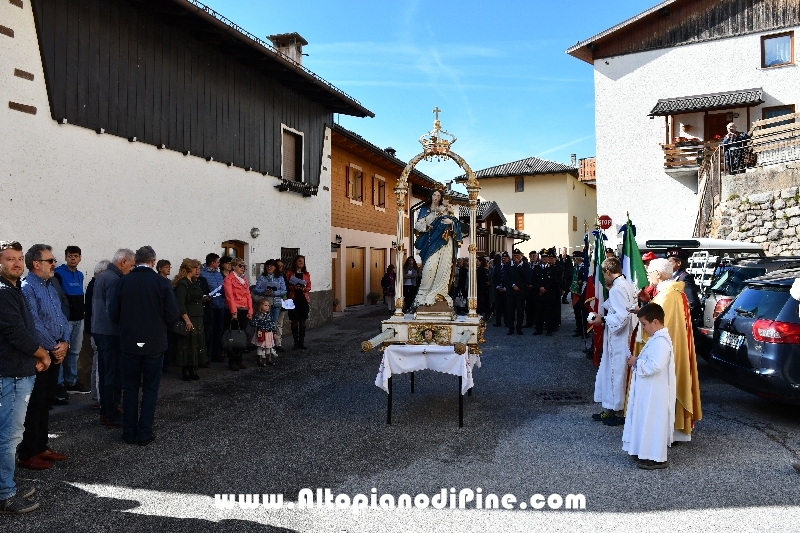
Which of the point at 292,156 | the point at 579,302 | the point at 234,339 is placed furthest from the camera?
the point at 292,156

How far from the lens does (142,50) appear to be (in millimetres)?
10227

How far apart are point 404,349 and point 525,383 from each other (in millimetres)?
2833

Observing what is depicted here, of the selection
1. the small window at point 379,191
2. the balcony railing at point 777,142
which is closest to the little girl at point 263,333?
the small window at point 379,191

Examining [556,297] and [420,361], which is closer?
[420,361]

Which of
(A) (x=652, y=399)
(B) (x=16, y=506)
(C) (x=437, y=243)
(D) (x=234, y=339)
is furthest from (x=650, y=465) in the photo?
(D) (x=234, y=339)

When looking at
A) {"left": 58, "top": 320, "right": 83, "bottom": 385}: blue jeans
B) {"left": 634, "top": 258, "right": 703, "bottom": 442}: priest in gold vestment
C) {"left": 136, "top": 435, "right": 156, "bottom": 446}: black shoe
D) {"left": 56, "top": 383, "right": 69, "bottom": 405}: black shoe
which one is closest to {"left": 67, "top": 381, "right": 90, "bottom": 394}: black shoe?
{"left": 58, "top": 320, "right": 83, "bottom": 385}: blue jeans

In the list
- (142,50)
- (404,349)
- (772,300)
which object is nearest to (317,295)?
(142,50)

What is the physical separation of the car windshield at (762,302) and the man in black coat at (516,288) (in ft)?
23.6

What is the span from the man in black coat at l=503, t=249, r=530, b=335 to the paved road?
18.3 ft

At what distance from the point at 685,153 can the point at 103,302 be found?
22.9m

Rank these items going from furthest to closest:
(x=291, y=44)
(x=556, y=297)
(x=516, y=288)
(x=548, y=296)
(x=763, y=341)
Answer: (x=291, y=44) < (x=556, y=297) < (x=548, y=296) < (x=516, y=288) < (x=763, y=341)

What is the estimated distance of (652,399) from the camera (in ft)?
17.3

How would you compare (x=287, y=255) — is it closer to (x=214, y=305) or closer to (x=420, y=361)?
(x=214, y=305)

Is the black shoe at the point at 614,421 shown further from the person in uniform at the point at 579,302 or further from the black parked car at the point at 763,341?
the person in uniform at the point at 579,302
